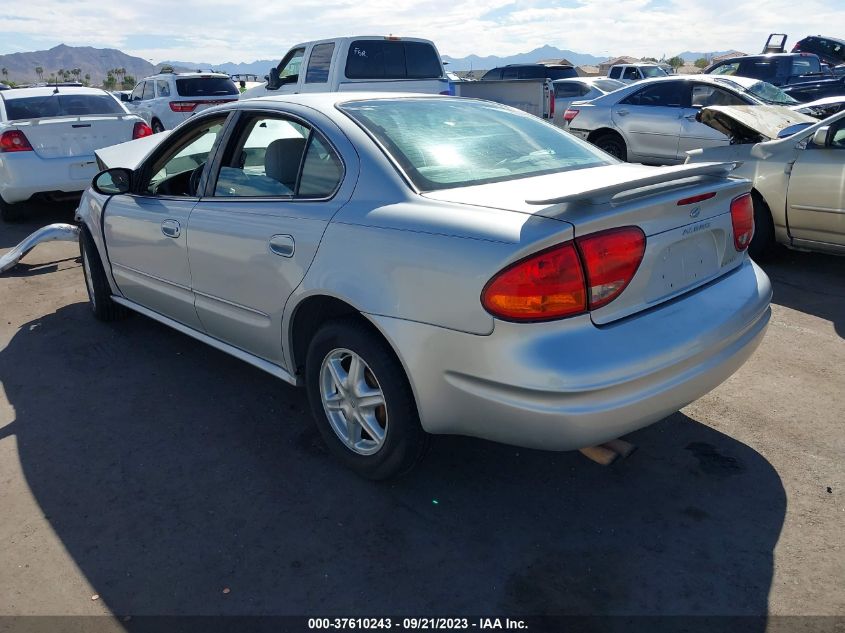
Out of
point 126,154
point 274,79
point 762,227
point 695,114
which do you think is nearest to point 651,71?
point 695,114

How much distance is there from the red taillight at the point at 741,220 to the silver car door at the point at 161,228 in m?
2.61

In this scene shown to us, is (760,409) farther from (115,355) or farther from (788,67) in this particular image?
(788,67)

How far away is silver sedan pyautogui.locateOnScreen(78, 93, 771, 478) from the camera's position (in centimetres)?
243

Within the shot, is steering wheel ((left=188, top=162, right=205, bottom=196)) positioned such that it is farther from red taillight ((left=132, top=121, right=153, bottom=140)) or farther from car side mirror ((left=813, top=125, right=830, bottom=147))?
red taillight ((left=132, top=121, right=153, bottom=140))

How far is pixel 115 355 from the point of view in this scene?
4738mm

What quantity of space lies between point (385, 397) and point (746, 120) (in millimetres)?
4960

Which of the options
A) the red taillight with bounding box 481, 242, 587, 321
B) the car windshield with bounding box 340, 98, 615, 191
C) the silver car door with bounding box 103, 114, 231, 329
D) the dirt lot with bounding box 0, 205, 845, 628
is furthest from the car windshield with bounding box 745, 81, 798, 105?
the red taillight with bounding box 481, 242, 587, 321

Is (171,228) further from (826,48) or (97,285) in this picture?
(826,48)

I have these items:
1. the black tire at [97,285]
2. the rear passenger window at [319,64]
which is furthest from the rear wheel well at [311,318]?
the rear passenger window at [319,64]

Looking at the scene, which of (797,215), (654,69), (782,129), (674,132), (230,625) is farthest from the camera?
(654,69)

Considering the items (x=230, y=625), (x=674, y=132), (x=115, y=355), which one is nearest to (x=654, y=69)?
(x=674, y=132)

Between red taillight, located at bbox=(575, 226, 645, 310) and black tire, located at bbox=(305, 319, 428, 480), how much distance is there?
0.82 m

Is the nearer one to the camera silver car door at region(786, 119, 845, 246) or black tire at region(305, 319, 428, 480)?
black tire at region(305, 319, 428, 480)

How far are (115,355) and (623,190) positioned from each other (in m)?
3.60
